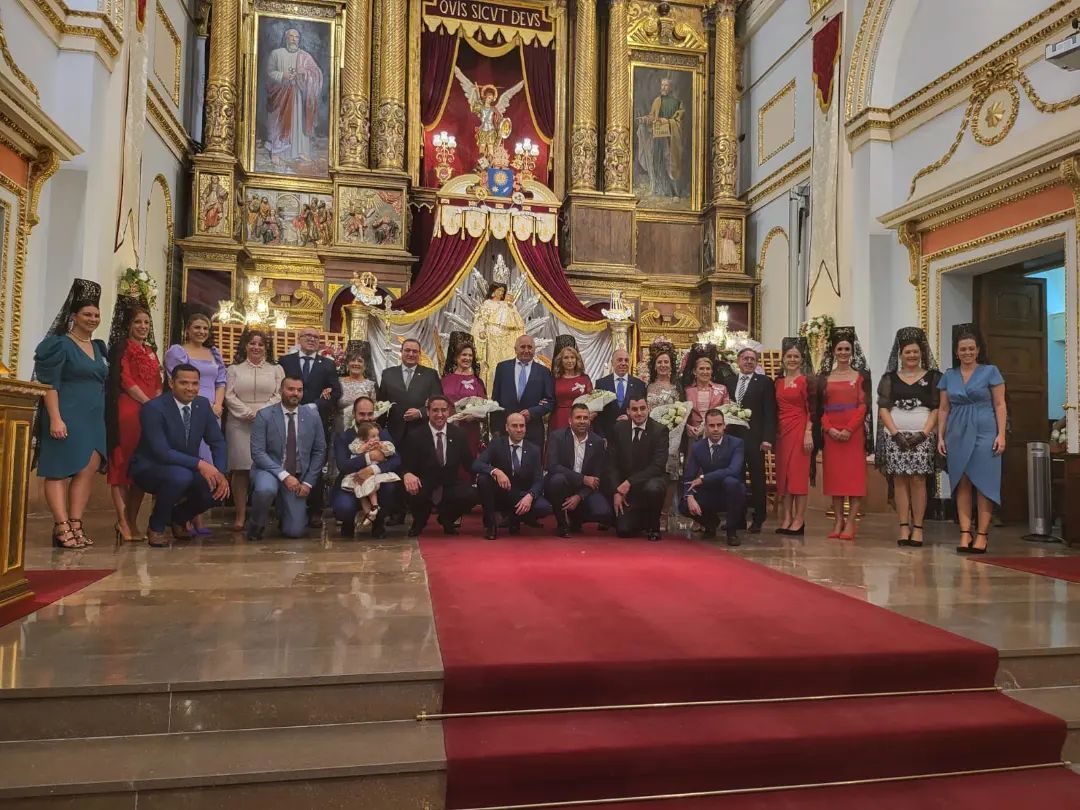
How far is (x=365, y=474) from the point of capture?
5.00 m

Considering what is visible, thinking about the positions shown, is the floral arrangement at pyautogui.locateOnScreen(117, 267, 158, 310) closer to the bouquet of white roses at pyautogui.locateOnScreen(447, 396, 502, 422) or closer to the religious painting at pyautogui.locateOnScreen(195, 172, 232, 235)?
the religious painting at pyautogui.locateOnScreen(195, 172, 232, 235)

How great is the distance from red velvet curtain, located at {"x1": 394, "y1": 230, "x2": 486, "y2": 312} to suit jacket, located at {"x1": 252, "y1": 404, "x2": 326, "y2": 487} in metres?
5.12

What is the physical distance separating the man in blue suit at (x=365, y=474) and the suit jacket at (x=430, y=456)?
0.10 m

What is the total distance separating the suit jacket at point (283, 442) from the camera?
16.5 ft

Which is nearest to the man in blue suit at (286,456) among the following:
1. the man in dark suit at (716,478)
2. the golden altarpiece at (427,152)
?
the man in dark suit at (716,478)

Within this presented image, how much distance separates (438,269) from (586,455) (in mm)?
5819

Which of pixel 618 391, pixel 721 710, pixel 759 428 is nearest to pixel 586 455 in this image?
pixel 618 391

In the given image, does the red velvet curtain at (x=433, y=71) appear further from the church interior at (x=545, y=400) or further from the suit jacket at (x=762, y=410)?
the suit jacket at (x=762, y=410)

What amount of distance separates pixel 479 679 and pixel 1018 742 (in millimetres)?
1687

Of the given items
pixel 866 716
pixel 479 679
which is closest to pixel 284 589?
pixel 479 679

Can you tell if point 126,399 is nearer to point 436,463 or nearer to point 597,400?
point 436,463

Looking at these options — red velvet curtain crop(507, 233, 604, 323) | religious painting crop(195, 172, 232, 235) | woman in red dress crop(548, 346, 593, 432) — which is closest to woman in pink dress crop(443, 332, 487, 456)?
woman in red dress crop(548, 346, 593, 432)

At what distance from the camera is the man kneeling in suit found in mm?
5059

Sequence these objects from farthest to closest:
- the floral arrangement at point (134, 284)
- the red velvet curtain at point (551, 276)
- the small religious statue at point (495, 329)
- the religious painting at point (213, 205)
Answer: the religious painting at point (213, 205) → the red velvet curtain at point (551, 276) → the small religious statue at point (495, 329) → the floral arrangement at point (134, 284)
